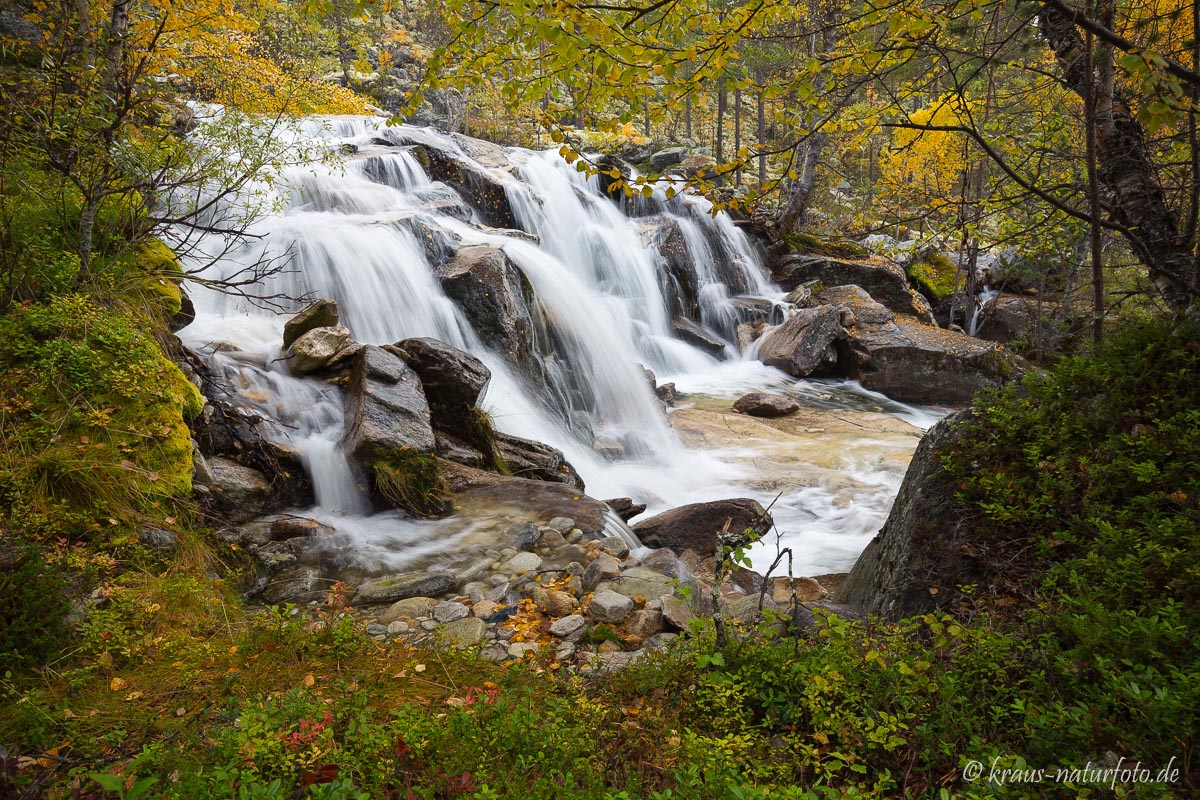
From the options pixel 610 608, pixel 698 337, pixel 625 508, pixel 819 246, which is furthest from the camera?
pixel 819 246

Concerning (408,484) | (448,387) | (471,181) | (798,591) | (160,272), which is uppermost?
(471,181)

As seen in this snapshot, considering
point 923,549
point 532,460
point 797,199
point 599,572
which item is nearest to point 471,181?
point 797,199

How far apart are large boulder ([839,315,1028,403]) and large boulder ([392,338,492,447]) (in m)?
9.46

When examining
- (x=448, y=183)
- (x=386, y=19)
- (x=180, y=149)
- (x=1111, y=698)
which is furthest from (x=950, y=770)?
(x=386, y=19)

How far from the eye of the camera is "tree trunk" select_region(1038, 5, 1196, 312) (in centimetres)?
452

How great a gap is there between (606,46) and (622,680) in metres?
3.03

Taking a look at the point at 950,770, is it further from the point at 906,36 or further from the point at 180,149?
the point at 180,149

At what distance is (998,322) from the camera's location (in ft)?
→ 57.3

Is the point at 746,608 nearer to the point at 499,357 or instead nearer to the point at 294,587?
the point at 294,587

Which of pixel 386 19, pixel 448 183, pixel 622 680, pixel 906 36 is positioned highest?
→ pixel 386 19

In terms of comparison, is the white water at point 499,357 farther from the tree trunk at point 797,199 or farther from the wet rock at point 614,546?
the tree trunk at point 797,199

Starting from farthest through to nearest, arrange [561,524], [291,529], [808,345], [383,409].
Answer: [808,345] → [383,409] → [561,524] → [291,529]

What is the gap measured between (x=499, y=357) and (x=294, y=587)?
5371 millimetres

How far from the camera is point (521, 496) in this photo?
6.09 metres
